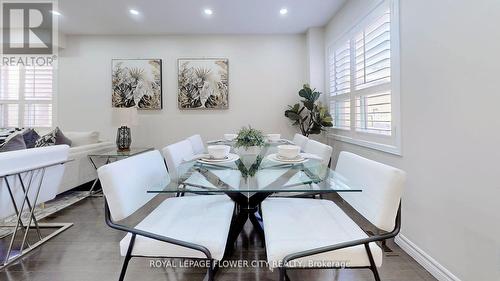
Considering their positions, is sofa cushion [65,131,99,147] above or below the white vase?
above

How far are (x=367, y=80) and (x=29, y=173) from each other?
11.5ft

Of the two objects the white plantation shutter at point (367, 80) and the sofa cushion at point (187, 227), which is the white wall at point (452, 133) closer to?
the white plantation shutter at point (367, 80)

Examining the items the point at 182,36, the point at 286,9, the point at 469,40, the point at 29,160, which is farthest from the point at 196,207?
the point at 182,36

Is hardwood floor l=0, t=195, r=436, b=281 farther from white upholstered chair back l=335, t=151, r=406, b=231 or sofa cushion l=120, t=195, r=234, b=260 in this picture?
white upholstered chair back l=335, t=151, r=406, b=231

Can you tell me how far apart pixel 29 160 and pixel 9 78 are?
4425 millimetres

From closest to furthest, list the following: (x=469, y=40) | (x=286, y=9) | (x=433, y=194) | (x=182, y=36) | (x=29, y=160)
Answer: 1. (x=469, y=40)
2. (x=433, y=194)
3. (x=29, y=160)
4. (x=286, y=9)
5. (x=182, y=36)

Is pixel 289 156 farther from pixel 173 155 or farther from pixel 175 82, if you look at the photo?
pixel 175 82

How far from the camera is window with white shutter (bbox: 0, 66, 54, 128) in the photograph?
15.4ft

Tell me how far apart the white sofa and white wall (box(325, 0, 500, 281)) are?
3.79 metres

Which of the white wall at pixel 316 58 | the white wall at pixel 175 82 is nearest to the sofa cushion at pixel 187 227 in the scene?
the white wall at pixel 175 82

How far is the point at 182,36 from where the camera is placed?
15.1ft

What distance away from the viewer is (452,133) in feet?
5.08

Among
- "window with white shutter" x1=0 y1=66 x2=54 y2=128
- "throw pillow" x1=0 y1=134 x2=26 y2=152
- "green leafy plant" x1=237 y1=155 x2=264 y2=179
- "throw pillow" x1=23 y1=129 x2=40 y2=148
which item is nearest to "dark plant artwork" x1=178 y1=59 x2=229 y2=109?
"throw pillow" x1=23 y1=129 x2=40 y2=148

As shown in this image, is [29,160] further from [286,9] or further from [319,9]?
[319,9]
